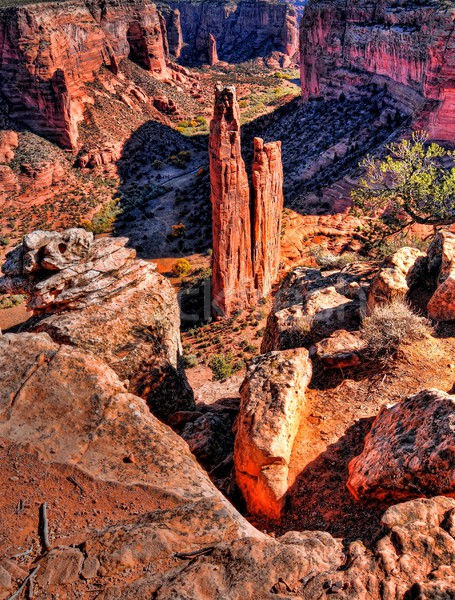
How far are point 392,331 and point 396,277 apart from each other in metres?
2.60

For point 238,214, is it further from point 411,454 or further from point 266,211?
point 411,454

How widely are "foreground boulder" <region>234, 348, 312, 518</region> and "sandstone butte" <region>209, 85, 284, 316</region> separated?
1811 cm

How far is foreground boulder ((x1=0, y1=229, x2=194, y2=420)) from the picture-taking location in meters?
10.3

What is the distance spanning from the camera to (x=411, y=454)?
21.8ft

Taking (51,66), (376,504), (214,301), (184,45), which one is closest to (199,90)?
(51,66)

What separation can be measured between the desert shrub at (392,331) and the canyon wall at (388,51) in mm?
30271

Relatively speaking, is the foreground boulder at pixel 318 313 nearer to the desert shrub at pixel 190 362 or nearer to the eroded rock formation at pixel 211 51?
the desert shrub at pixel 190 362

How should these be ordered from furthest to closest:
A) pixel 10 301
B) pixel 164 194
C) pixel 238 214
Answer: pixel 164 194 < pixel 10 301 < pixel 238 214

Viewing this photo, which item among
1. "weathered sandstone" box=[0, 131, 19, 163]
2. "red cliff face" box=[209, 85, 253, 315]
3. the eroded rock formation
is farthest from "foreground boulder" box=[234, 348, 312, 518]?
the eroded rock formation

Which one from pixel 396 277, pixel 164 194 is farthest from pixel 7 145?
pixel 396 277

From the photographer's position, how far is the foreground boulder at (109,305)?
10.3 meters

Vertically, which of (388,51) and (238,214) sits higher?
(388,51)

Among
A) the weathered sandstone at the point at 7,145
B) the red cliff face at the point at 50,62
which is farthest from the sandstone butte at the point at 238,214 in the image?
the red cliff face at the point at 50,62

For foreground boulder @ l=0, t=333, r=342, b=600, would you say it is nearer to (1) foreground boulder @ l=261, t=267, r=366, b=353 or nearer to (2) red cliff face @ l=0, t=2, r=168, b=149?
(1) foreground boulder @ l=261, t=267, r=366, b=353
